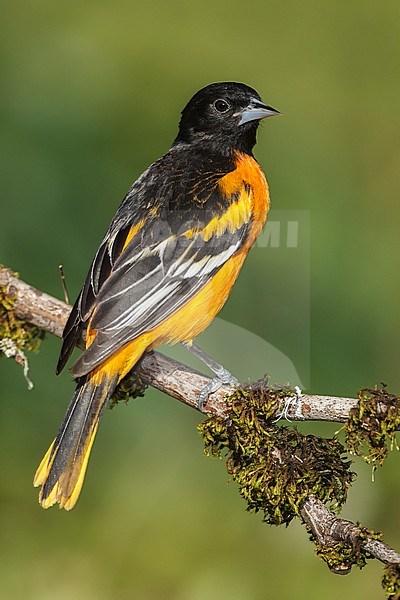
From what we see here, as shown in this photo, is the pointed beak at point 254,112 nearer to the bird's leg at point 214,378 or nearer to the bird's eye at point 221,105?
the bird's eye at point 221,105

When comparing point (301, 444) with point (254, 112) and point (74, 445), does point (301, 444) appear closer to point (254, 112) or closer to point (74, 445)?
point (74, 445)

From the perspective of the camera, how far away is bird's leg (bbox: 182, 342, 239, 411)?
3955 millimetres

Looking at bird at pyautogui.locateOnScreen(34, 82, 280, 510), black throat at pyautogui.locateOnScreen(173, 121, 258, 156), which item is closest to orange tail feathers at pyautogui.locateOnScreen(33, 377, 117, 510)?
bird at pyautogui.locateOnScreen(34, 82, 280, 510)

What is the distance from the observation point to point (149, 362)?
4.36 meters

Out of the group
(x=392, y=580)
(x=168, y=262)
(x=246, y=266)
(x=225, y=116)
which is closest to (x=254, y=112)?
(x=225, y=116)

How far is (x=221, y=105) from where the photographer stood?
470cm

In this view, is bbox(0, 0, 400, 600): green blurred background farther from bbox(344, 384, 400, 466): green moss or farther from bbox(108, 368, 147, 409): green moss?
bbox(344, 384, 400, 466): green moss

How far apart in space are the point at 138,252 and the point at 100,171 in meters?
2.79

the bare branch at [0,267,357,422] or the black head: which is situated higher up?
the black head

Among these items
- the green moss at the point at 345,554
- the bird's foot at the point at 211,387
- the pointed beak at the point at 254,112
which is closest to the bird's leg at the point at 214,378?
the bird's foot at the point at 211,387

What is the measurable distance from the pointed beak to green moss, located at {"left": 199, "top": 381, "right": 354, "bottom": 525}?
54.3 inches

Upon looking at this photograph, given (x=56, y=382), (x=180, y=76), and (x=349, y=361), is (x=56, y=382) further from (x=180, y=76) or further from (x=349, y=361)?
(x=180, y=76)

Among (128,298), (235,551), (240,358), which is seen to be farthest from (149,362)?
(235,551)

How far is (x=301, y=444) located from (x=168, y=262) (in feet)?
3.32
